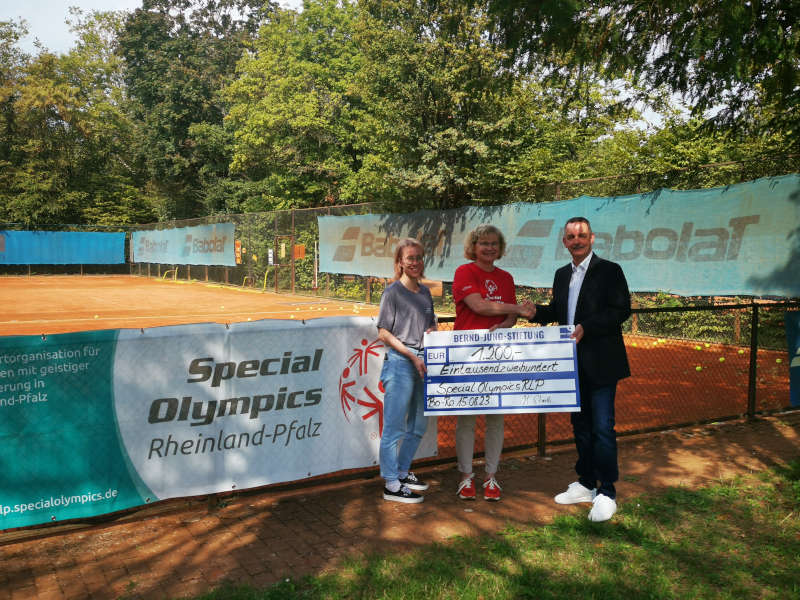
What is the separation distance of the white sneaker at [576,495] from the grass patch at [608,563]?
0.23m

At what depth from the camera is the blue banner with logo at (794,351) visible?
20.4 feet

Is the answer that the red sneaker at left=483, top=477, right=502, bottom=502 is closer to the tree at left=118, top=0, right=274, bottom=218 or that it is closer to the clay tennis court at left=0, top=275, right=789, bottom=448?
the clay tennis court at left=0, top=275, right=789, bottom=448

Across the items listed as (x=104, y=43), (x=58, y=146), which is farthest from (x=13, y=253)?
(x=104, y=43)

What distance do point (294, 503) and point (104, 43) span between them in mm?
61923

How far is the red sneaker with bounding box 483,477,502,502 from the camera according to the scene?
425 centimetres

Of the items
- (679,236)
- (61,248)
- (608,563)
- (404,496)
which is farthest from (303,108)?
(608,563)

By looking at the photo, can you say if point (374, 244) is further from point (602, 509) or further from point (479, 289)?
Result: point (602, 509)

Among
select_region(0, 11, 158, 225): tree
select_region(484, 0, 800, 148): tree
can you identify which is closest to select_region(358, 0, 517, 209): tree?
select_region(484, 0, 800, 148): tree

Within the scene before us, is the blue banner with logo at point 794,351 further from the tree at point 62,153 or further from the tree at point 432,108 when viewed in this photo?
the tree at point 62,153

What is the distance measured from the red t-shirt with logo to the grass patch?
1.33 metres

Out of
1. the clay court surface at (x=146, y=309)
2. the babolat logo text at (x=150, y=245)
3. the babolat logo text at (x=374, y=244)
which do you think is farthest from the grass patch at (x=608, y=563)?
the babolat logo text at (x=150, y=245)

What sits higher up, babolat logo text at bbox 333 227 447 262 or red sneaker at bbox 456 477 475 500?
babolat logo text at bbox 333 227 447 262

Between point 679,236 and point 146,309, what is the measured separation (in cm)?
1446

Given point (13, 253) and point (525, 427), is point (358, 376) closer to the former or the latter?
point (525, 427)
